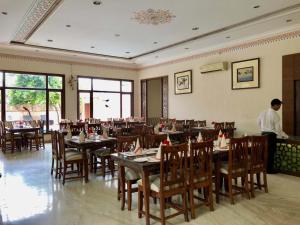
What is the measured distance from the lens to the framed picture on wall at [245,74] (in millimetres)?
7352

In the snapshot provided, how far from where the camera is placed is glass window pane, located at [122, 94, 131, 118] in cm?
1197

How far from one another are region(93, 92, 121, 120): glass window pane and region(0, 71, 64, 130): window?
154cm

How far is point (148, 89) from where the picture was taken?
12.0 metres

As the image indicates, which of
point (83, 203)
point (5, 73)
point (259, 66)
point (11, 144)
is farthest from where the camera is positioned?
point (5, 73)

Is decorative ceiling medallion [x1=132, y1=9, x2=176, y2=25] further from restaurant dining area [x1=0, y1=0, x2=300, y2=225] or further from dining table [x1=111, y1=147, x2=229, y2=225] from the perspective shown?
dining table [x1=111, y1=147, x2=229, y2=225]

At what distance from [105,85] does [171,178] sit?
886cm

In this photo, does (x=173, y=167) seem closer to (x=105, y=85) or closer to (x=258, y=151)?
(x=258, y=151)

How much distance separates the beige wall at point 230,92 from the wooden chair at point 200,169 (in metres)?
4.48

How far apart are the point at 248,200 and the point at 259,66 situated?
182 inches

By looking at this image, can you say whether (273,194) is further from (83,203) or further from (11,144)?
(11,144)

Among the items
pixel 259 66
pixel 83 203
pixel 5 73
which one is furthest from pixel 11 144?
pixel 259 66

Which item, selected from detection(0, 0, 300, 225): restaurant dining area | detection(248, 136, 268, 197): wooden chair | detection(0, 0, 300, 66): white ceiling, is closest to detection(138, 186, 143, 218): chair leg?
detection(0, 0, 300, 225): restaurant dining area

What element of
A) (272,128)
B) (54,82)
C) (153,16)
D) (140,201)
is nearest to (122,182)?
(140,201)

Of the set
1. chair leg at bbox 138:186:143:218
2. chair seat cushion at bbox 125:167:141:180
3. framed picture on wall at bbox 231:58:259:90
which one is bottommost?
chair leg at bbox 138:186:143:218
